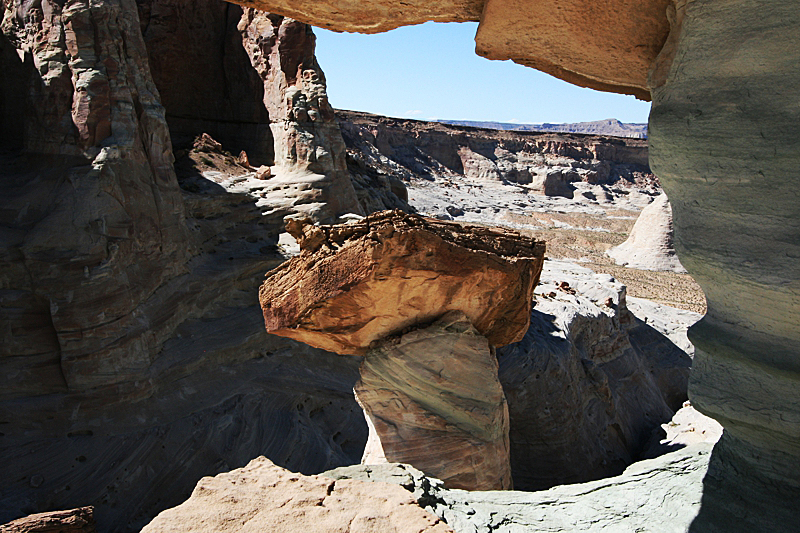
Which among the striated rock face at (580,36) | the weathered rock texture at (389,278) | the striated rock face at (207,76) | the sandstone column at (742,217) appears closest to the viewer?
the sandstone column at (742,217)

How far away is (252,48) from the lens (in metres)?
10.6

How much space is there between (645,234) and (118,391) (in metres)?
16.9

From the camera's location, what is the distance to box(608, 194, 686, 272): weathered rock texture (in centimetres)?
1808

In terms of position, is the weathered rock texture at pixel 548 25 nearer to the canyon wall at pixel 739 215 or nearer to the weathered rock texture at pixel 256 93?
the canyon wall at pixel 739 215

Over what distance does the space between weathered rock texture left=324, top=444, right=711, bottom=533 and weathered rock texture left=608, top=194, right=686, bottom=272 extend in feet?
53.9

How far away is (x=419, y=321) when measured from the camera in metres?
3.90

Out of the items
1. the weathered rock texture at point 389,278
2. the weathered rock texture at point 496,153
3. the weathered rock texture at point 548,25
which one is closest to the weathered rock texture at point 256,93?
the weathered rock texture at point 389,278

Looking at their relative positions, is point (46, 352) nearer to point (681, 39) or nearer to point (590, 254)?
point (681, 39)

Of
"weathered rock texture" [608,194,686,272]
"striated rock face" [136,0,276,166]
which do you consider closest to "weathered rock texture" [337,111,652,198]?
"weathered rock texture" [608,194,686,272]

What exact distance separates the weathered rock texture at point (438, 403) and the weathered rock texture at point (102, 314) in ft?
12.0

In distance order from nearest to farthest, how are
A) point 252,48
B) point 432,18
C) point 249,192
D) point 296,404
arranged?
1. point 432,18
2. point 296,404
3. point 249,192
4. point 252,48

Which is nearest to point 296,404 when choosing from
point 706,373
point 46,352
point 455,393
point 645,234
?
point 46,352

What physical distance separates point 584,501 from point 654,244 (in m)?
17.4

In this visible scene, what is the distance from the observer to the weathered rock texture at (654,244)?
59.3 ft
